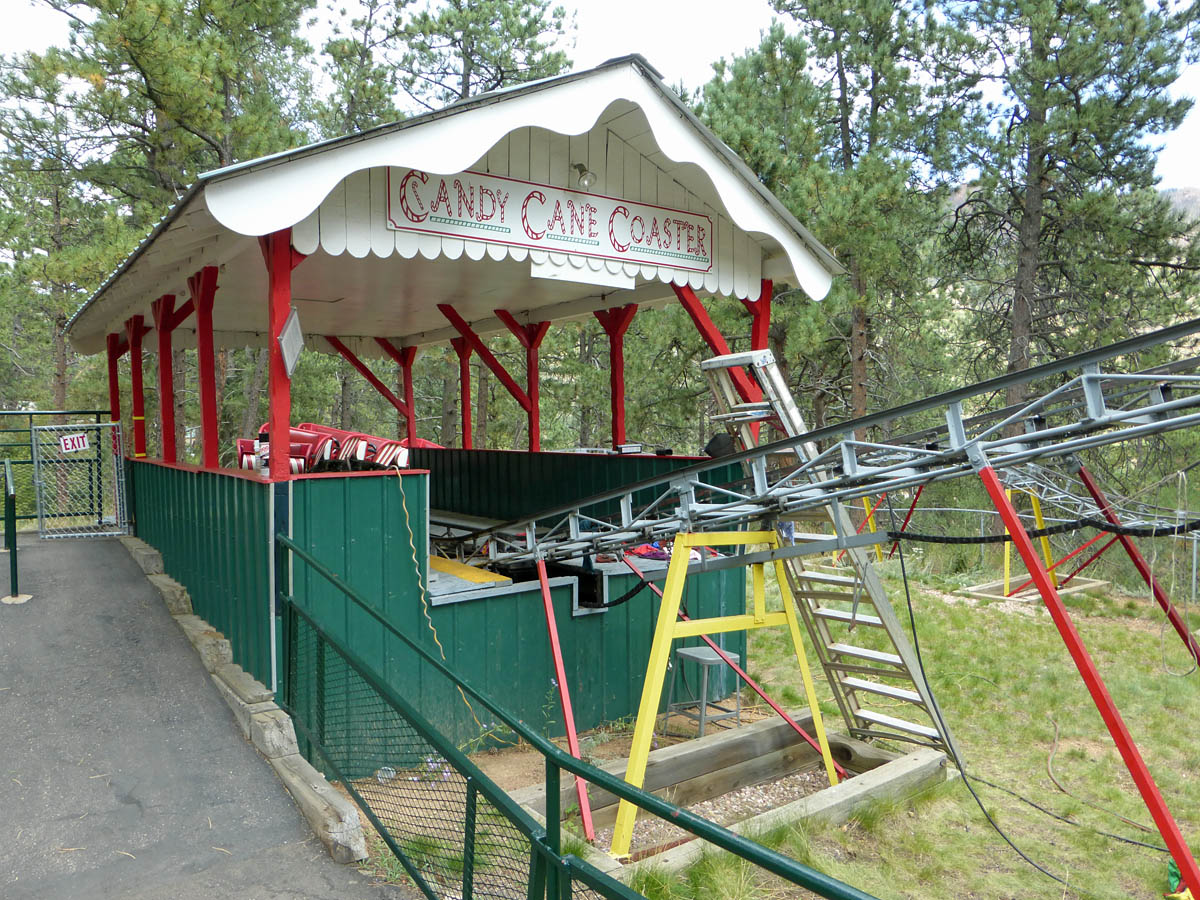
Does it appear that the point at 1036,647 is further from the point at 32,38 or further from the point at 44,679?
the point at 32,38

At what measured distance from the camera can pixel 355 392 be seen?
26750mm

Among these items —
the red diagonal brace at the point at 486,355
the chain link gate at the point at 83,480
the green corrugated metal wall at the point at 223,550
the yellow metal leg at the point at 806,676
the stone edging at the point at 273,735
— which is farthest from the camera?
the red diagonal brace at the point at 486,355

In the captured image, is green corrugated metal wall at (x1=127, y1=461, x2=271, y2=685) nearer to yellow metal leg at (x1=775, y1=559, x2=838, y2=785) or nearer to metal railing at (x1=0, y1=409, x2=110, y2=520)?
yellow metal leg at (x1=775, y1=559, x2=838, y2=785)

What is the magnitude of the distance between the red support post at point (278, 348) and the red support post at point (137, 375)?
17.8 ft

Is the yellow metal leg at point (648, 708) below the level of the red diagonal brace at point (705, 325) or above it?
below

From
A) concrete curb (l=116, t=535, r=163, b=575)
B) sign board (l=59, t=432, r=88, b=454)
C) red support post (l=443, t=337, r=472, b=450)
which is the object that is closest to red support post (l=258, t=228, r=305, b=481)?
concrete curb (l=116, t=535, r=163, b=575)

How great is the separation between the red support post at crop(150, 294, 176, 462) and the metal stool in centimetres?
544

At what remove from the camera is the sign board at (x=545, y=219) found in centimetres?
571

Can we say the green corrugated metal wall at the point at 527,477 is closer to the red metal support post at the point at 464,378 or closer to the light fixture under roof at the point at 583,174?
the red metal support post at the point at 464,378

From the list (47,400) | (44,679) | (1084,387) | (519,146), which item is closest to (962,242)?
(519,146)

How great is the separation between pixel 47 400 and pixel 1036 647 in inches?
1194

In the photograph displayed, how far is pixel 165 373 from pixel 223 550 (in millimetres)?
3378

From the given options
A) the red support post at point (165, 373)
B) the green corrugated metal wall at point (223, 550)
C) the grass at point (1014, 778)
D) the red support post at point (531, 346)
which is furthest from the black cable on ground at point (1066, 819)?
the red support post at point (165, 373)

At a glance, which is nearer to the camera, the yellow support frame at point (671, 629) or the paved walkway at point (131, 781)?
the paved walkway at point (131, 781)
